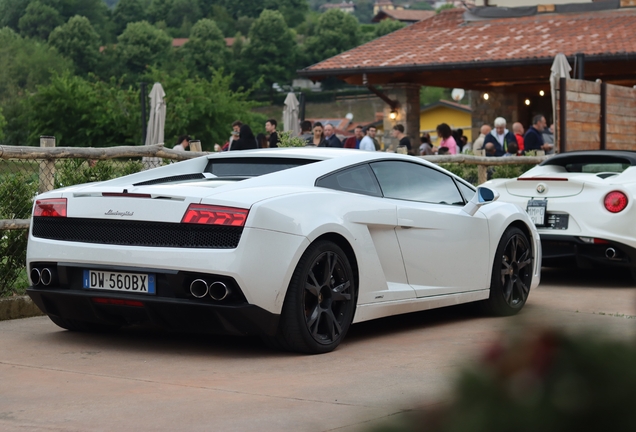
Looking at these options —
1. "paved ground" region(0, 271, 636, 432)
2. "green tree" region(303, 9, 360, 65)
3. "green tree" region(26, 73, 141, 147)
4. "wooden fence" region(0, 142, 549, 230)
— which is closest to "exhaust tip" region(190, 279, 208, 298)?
"paved ground" region(0, 271, 636, 432)

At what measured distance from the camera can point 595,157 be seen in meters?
9.84

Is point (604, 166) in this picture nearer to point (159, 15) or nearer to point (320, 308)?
point (320, 308)

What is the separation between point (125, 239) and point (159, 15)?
171m

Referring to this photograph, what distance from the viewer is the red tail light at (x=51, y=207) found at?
18.9ft

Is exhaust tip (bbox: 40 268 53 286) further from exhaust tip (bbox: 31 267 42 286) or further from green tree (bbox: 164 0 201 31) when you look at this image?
green tree (bbox: 164 0 201 31)

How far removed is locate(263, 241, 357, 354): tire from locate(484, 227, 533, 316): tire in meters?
1.72

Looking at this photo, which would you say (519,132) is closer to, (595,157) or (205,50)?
(595,157)

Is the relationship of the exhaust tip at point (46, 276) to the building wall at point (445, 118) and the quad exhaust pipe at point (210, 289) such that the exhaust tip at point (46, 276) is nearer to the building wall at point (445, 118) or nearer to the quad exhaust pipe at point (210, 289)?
the quad exhaust pipe at point (210, 289)

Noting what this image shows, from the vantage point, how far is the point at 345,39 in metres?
151

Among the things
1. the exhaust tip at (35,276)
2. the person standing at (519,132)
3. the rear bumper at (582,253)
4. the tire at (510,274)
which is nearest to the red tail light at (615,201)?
the rear bumper at (582,253)

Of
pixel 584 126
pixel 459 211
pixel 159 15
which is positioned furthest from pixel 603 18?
pixel 159 15

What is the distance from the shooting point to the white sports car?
8.92m

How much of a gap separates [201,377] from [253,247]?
723 mm

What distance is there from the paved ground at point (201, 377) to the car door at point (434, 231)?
349 millimetres
